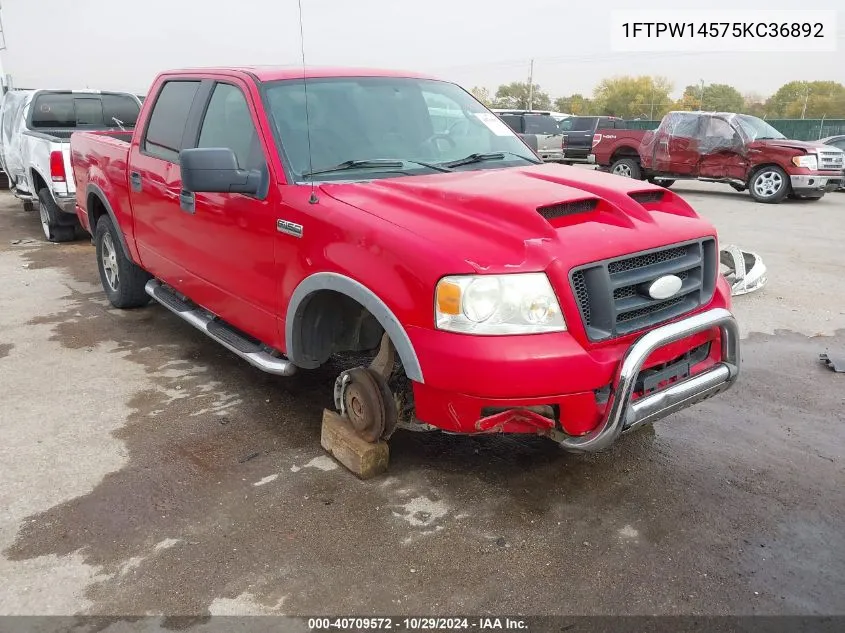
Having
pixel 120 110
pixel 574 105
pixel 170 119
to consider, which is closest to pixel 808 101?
pixel 574 105

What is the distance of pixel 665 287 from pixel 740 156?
1262 centimetres

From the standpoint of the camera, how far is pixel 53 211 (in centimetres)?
881

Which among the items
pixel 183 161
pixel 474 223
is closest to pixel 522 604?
pixel 474 223

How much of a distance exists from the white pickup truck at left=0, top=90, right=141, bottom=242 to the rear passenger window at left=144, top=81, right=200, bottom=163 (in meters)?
3.94

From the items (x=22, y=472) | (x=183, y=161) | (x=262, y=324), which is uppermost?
(x=183, y=161)

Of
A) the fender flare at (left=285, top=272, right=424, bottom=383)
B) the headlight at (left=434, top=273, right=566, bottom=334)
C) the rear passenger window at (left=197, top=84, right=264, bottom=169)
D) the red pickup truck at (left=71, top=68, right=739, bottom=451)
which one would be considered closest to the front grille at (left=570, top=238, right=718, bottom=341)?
the red pickup truck at (left=71, top=68, right=739, bottom=451)

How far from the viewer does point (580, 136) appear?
2252 cm

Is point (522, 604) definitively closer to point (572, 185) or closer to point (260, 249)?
point (572, 185)

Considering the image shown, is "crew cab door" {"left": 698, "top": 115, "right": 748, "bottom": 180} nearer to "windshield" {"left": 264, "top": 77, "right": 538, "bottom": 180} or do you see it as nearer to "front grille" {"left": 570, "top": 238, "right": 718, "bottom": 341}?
"windshield" {"left": 264, "top": 77, "right": 538, "bottom": 180}

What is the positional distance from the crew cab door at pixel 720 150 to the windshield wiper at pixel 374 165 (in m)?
12.3

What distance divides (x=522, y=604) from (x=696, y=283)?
1.64m

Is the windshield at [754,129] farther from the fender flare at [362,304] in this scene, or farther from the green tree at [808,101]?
the green tree at [808,101]

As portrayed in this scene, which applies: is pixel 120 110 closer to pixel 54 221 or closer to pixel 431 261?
pixel 54 221

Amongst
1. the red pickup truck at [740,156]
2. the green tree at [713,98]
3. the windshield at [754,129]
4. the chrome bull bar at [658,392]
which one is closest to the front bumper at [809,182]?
the red pickup truck at [740,156]
